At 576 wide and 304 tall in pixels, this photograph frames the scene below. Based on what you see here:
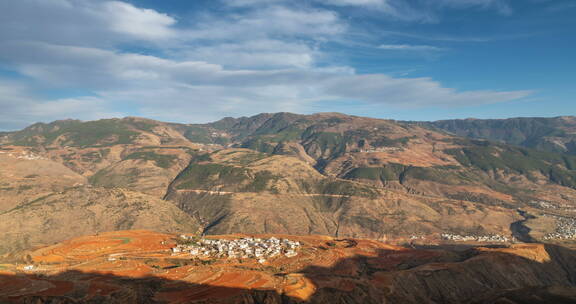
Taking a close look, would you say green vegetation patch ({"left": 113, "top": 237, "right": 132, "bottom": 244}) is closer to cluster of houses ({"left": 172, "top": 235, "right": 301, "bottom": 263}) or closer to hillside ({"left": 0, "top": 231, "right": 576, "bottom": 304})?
hillside ({"left": 0, "top": 231, "right": 576, "bottom": 304})

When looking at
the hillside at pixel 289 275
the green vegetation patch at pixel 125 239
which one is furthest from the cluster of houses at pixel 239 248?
the green vegetation patch at pixel 125 239

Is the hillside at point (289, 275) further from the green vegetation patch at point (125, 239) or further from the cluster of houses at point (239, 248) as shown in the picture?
the cluster of houses at point (239, 248)

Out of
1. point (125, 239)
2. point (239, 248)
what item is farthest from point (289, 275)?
point (125, 239)

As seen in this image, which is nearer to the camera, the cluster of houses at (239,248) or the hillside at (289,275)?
the hillside at (289,275)

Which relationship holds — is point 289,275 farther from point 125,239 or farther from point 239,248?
point 125,239

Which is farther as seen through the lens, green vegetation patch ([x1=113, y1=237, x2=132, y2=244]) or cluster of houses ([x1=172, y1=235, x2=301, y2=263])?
green vegetation patch ([x1=113, y1=237, x2=132, y2=244])

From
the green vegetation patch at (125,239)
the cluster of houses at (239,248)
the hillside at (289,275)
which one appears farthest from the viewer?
the green vegetation patch at (125,239)

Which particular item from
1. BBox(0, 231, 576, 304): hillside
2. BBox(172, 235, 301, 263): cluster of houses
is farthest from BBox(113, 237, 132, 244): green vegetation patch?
BBox(172, 235, 301, 263): cluster of houses

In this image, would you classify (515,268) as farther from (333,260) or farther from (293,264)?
(293,264)
